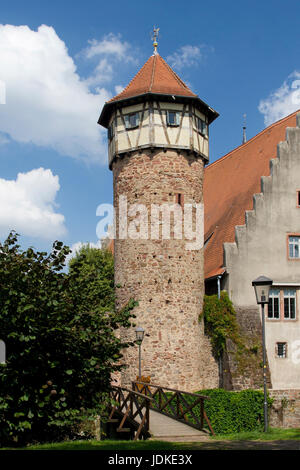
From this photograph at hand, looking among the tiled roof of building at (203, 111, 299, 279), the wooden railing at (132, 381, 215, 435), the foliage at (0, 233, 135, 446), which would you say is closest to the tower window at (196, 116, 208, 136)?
the tiled roof of building at (203, 111, 299, 279)

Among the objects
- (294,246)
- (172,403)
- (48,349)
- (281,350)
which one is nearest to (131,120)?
(294,246)

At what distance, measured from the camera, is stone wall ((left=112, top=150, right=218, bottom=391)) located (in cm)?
2177

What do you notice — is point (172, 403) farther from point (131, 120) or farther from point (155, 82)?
point (155, 82)

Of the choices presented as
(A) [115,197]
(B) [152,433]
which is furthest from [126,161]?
(B) [152,433]

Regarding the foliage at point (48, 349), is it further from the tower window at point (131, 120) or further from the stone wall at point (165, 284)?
the tower window at point (131, 120)

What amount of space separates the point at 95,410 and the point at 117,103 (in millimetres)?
15092

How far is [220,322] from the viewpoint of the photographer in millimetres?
22516

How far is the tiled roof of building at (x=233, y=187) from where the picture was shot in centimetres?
2608

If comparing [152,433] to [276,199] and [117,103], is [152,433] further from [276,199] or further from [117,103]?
[117,103]

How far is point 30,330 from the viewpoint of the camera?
432 inches

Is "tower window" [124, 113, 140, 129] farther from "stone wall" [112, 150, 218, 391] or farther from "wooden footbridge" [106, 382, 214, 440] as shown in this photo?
"wooden footbridge" [106, 382, 214, 440]

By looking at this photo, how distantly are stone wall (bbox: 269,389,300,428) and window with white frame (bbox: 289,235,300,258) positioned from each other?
566 centimetres

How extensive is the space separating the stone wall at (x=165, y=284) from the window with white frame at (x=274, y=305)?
113 inches

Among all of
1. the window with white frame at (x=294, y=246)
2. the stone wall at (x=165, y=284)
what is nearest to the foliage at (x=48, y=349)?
the stone wall at (x=165, y=284)
